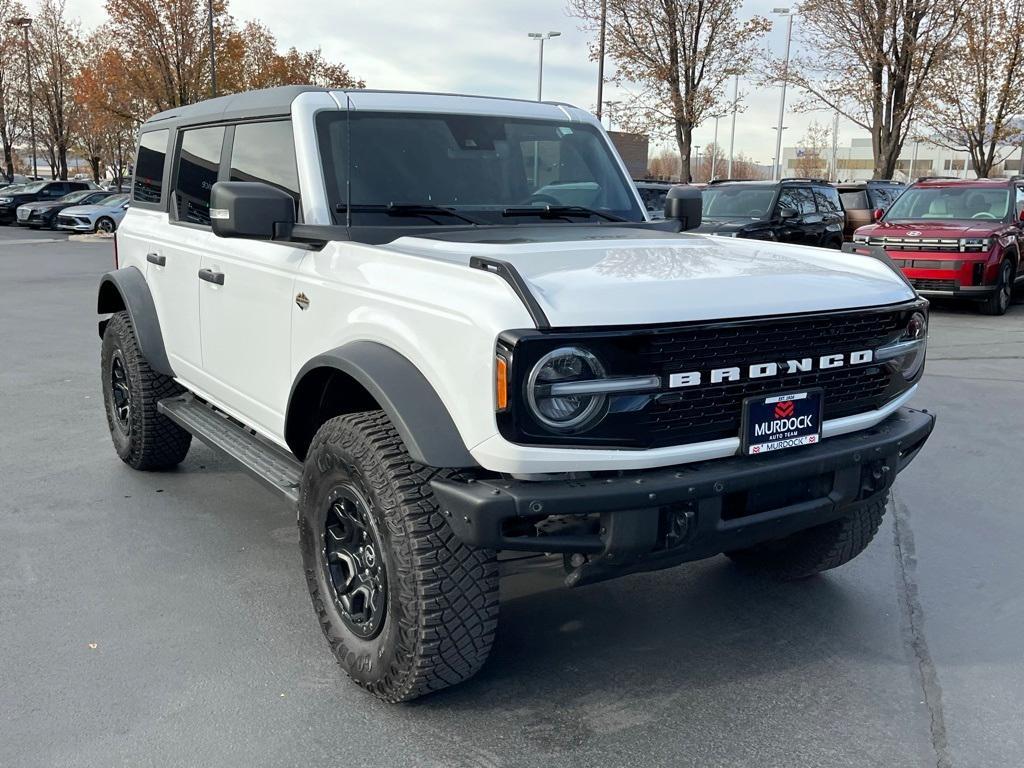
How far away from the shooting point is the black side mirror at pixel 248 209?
3510 millimetres

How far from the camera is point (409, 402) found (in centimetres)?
290

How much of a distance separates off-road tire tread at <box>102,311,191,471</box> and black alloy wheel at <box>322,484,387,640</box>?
7.58 ft

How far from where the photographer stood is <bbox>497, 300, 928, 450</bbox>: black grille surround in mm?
2697

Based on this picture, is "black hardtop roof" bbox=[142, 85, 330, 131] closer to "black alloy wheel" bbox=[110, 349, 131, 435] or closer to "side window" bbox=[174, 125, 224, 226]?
"side window" bbox=[174, 125, 224, 226]

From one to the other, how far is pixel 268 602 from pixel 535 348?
6.41ft

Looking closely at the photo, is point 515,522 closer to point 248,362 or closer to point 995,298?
point 248,362

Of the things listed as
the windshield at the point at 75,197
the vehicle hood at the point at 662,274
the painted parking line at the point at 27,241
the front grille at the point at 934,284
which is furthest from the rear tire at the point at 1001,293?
the windshield at the point at 75,197

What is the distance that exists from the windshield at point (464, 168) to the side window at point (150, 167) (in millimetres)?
1817

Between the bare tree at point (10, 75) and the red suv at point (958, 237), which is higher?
the bare tree at point (10, 75)

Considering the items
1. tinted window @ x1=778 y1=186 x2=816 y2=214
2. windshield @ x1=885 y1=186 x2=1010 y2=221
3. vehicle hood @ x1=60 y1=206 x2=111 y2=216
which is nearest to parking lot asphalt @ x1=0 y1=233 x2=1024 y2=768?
windshield @ x1=885 y1=186 x2=1010 y2=221

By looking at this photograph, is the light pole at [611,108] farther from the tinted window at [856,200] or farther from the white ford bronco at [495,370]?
the white ford bronco at [495,370]

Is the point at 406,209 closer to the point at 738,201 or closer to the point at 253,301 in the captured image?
the point at 253,301

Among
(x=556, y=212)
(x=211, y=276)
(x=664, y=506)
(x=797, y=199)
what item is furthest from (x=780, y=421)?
(x=797, y=199)

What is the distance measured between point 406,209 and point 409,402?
129 centimetres
